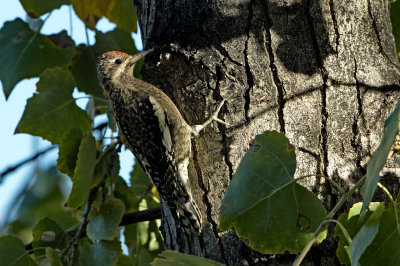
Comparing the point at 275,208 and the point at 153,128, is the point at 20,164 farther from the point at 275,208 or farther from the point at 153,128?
the point at 275,208

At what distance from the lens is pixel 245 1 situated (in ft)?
7.55

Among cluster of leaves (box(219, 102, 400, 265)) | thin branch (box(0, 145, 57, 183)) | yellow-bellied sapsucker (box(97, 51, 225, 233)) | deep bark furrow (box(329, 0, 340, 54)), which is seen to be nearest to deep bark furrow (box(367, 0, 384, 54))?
deep bark furrow (box(329, 0, 340, 54))

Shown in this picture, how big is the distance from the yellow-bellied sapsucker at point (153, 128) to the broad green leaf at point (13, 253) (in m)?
0.68

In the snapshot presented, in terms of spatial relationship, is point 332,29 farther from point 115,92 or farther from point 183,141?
point 115,92

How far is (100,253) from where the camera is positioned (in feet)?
8.30

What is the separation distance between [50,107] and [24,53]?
1.15 feet

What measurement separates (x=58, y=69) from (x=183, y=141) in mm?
794

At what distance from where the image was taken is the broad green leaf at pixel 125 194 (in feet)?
10.1

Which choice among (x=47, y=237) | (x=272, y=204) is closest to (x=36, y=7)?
(x=47, y=237)

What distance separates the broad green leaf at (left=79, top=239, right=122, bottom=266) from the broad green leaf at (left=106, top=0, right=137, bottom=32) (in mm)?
1420

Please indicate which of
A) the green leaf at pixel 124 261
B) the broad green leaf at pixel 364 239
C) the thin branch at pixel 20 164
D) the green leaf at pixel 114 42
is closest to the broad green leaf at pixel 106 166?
the green leaf at pixel 124 261

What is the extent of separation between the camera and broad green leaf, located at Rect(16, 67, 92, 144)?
2.95 metres

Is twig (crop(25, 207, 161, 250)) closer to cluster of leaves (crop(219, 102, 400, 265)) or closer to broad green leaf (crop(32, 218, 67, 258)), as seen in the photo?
broad green leaf (crop(32, 218, 67, 258))

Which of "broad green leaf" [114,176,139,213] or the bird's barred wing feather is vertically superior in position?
the bird's barred wing feather
